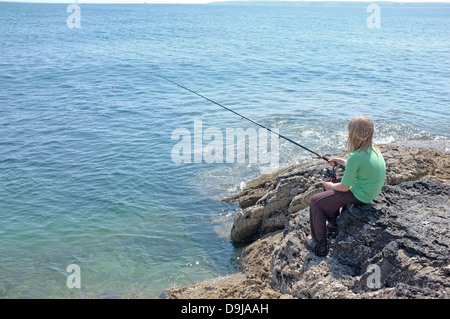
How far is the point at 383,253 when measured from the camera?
451cm

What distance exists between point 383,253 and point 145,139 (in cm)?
997

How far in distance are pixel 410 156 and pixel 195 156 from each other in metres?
5.95

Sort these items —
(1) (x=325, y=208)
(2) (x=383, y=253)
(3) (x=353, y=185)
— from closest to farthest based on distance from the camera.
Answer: (2) (x=383, y=253) < (3) (x=353, y=185) < (1) (x=325, y=208)

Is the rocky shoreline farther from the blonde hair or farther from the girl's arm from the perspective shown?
the blonde hair

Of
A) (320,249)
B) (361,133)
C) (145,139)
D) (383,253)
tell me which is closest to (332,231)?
(320,249)

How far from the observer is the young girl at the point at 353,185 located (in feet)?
15.3

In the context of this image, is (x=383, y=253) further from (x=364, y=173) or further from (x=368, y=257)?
(x=364, y=173)

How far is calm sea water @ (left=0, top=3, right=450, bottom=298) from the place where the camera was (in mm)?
7637

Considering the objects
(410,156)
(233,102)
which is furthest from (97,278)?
(233,102)

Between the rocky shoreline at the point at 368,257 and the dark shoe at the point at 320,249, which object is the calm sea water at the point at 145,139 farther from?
the dark shoe at the point at 320,249

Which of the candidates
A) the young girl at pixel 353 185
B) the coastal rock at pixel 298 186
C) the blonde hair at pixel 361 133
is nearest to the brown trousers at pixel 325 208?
the young girl at pixel 353 185

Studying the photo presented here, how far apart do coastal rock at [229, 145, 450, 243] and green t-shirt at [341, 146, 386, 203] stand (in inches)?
78.2
